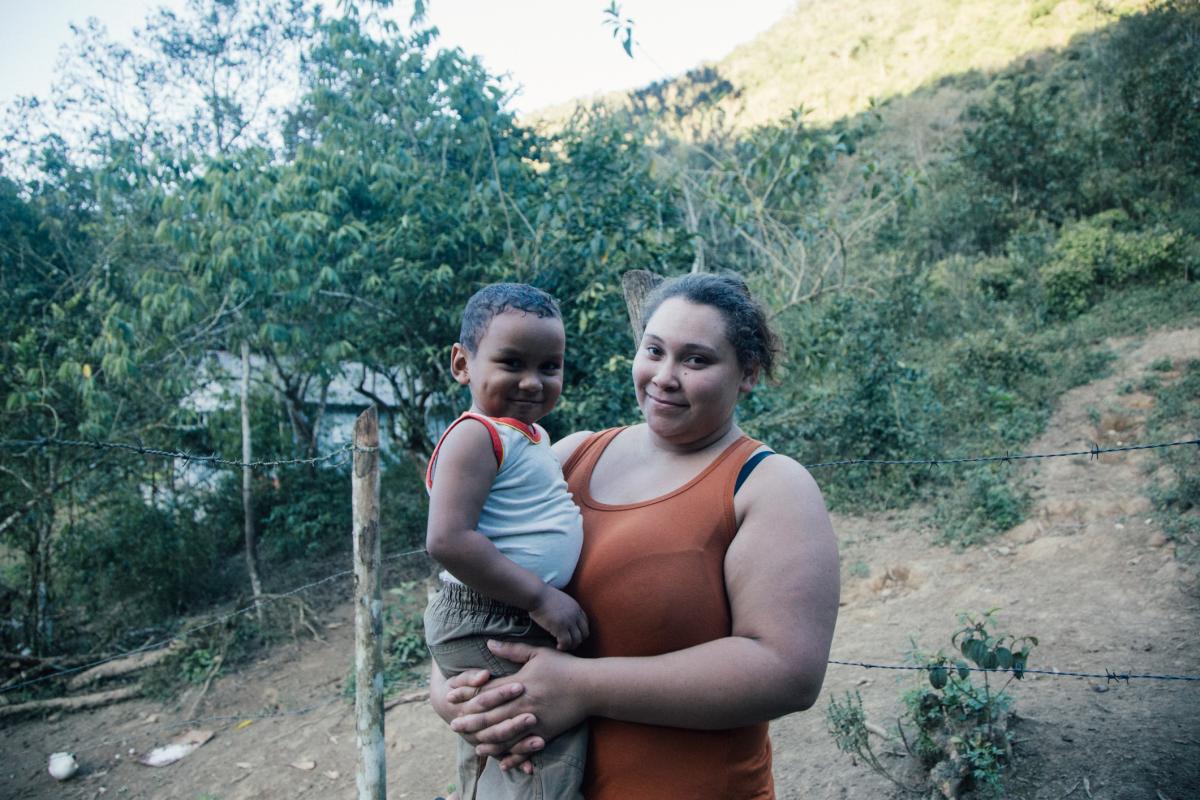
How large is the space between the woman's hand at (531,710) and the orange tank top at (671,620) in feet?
0.33

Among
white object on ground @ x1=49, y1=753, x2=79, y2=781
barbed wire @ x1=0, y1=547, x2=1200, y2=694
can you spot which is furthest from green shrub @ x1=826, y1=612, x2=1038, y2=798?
white object on ground @ x1=49, y1=753, x2=79, y2=781

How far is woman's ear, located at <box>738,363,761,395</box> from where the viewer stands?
4.99 ft

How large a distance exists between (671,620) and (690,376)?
0.46m

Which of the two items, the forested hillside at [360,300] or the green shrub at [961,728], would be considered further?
the forested hillside at [360,300]

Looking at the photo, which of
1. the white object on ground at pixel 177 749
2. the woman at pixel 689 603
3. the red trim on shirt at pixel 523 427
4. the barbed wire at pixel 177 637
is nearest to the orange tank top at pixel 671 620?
the woman at pixel 689 603

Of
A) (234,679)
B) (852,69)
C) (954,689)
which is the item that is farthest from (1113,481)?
(852,69)

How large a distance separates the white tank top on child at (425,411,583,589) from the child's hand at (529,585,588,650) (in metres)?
0.08

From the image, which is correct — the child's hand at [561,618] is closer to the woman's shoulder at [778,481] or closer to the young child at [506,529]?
the young child at [506,529]

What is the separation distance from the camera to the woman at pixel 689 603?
1.14 m

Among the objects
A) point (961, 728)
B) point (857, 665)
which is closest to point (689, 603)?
point (961, 728)

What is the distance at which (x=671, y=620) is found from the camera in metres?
1.24

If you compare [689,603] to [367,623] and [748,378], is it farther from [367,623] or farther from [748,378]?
[367,623]

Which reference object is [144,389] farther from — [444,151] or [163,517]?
[444,151]

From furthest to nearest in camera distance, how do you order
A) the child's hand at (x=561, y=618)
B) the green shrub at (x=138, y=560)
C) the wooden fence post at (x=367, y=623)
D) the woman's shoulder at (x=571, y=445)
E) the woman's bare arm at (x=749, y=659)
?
1. the green shrub at (x=138, y=560)
2. the wooden fence post at (x=367, y=623)
3. the woman's shoulder at (x=571, y=445)
4. the child's hand at (x=561, y=618)
5. the woman's bare arm at (x=749, y=659)
